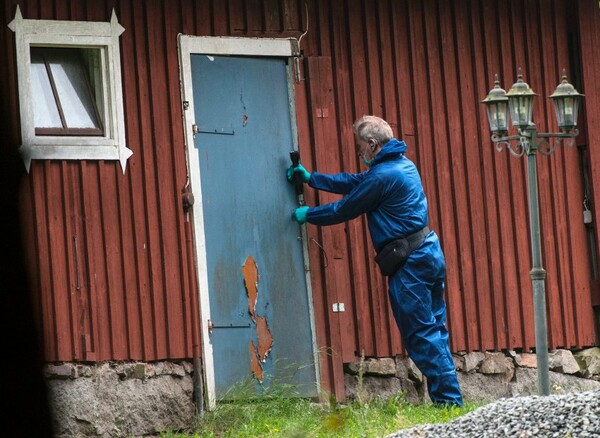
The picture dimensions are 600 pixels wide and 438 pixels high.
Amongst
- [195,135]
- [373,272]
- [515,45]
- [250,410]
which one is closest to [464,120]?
[515,45]

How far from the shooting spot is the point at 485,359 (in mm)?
9430

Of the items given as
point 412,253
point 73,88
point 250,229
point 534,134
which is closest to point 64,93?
point 73,88

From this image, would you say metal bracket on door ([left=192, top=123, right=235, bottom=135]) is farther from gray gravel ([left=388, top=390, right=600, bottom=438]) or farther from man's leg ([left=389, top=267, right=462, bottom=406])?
gray gravel ([left=388, top=390, right=600, bottom=438])

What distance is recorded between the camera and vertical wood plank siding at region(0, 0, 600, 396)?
769 centimetres

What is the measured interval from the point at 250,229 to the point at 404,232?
47.6 inches

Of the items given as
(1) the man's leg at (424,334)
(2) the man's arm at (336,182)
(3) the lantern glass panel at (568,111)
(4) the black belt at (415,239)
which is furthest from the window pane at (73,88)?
(3) the lantern glass panel at (568,111)

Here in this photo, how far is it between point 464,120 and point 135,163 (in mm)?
3121

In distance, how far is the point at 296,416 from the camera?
7.70 meters

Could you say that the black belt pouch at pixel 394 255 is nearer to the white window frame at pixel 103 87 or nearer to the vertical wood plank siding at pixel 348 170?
the vertical wood plank siding at pixel 348 170

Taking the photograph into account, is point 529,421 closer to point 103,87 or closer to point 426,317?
point 426,317

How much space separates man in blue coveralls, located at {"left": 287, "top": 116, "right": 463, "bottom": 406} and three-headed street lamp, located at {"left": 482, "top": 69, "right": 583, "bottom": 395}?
738 mm

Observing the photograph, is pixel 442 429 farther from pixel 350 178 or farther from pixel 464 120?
pixel 464 120

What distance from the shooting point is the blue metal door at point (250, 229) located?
8219mm

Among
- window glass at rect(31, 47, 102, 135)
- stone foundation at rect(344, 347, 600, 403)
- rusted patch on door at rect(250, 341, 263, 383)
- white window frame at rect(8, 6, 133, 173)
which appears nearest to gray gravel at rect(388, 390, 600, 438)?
rusted patch on door at rect(250, 341, 263, 383)
